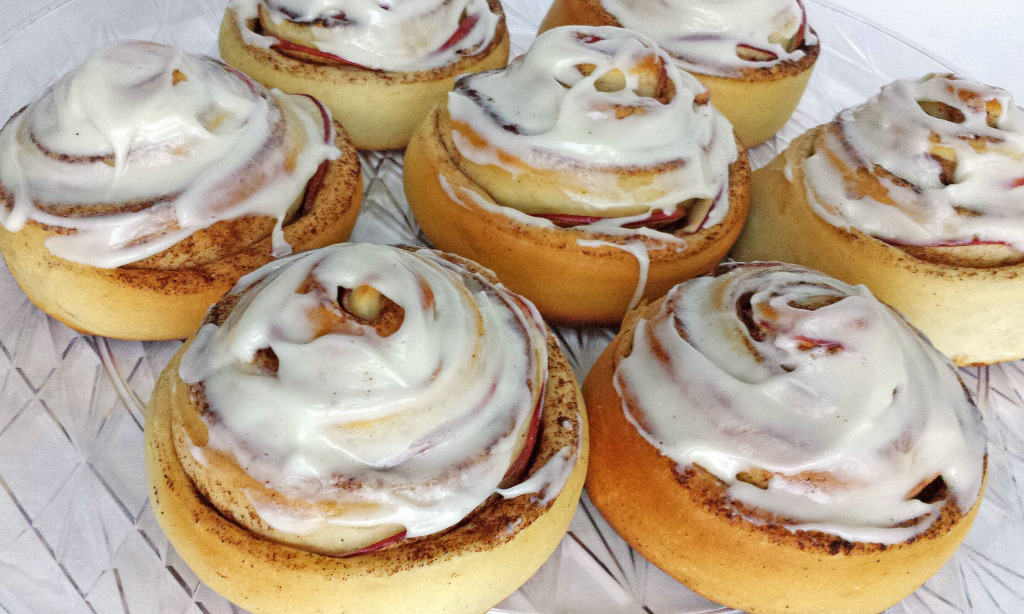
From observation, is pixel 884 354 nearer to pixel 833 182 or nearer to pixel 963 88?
pixel 833 182

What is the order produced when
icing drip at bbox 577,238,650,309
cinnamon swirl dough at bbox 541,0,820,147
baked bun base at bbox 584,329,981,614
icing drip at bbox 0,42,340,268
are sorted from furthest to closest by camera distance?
1. cinnamon swirl dough at bbox 541,0,820,147
2. icing drip at bbox 577,238,650,309
3. icing drip at bbox 0,42,340,268
4. baked bun base at bbox 584,329,981,614

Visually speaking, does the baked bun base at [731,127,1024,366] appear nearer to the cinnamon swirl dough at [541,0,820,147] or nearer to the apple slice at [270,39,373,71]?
the cinnamon swirl dough at [541,0,820,147]

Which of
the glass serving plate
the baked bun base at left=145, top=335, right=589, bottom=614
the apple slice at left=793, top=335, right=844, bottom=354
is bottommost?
the glass serving plate

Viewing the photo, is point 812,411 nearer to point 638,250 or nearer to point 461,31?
point 638,250

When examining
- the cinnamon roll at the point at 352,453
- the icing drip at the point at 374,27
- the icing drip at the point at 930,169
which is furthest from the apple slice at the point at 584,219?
the icing drip at the point at 374,27

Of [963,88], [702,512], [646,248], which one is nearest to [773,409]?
[702,512]

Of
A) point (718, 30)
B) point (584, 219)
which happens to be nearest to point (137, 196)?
point (584, 219)

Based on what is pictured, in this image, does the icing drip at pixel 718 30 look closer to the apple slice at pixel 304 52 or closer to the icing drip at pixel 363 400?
the apple slice at pixel 304 52

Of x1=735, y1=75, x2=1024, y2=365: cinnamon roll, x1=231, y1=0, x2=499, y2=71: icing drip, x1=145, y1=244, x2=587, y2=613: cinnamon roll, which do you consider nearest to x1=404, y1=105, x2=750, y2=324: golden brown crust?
x1=735, y1=75, x2=1024, y2=365: cinnamon roll
